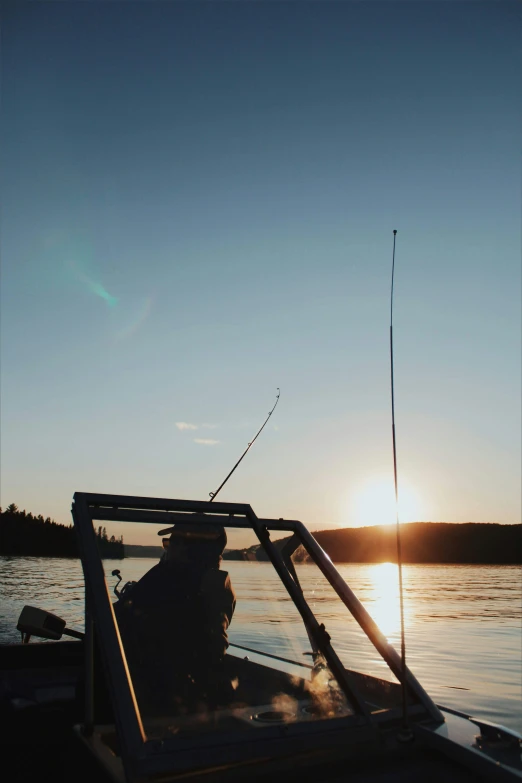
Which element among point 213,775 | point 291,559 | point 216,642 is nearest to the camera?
point 213,775

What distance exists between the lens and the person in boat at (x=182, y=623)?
2275 millimetres

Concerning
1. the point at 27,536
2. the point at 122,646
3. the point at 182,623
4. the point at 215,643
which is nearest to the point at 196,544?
the point at 182,623

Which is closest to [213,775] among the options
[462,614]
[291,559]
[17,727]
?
[291,559]

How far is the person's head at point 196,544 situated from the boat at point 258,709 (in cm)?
2

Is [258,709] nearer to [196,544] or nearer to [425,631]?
[196,544]

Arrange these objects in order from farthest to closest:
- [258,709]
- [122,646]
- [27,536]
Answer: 1. [27,536]
2. [258,709]
3. [122,646]

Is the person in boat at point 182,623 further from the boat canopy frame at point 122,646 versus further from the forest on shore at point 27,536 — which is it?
the forest on shore at point 27,536

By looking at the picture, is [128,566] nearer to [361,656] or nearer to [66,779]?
[66,779]

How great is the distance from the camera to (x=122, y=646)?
2.14 metres

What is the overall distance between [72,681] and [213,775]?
112 inches

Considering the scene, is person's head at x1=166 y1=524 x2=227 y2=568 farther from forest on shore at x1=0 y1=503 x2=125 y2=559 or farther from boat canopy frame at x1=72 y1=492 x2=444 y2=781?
forest on shore at x1=0 y1=503 x2=125 y2=559

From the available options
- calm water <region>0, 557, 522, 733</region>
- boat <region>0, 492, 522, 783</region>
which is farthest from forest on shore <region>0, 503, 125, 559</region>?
boat <region>0, 492, 522, 783</region>

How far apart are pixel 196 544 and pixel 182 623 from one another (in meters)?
0.38

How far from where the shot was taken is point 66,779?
2287 mm
